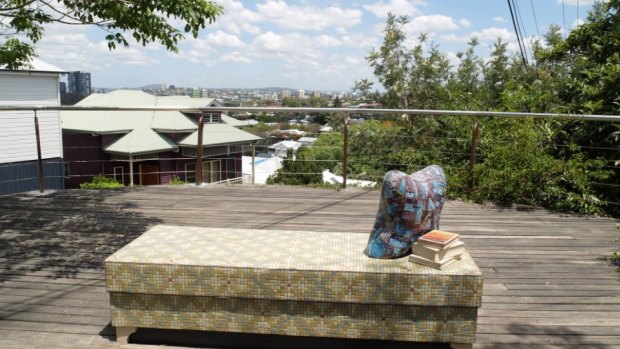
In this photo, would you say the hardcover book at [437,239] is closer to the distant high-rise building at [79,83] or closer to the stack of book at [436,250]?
the stack of book at [436,250]

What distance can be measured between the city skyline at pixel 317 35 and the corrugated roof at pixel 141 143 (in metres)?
3.05

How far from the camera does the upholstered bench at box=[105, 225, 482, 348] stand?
2238 mm

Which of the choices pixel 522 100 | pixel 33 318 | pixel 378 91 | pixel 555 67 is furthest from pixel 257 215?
pixel 555 67

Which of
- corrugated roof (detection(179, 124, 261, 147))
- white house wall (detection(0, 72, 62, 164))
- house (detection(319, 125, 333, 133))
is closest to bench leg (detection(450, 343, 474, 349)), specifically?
house (detection(319, 125, 333, 133))

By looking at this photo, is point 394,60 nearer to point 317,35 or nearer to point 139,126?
point 139,126

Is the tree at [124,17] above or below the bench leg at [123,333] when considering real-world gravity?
above

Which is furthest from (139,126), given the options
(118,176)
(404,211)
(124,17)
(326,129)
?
(404,211)

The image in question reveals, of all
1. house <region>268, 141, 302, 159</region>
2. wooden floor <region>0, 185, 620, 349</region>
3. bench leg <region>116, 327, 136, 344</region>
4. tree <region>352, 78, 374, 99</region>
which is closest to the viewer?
bench leg <region>116, 327, 136, 344</region>

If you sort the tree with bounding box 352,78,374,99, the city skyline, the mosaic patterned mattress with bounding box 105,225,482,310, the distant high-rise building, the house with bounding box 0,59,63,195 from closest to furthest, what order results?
1. the mosaic patterned mattress with bounding box 105,225,482,310
2. the city skyline
3. the tree with bounding box 352,78,374,99
4. the house with bounding box 0,59,63,195
5. the distant high-rise building

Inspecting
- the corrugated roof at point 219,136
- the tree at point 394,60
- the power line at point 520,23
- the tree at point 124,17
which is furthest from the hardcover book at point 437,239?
the corrugated roof at point 219,136

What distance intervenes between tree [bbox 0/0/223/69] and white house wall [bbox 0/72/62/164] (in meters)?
14.0

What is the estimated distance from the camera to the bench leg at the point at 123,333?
2404mm

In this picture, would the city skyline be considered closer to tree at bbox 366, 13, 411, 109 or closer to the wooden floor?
tree at bbox 366, 13, 411, 109

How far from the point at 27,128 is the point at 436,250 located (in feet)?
64.7
